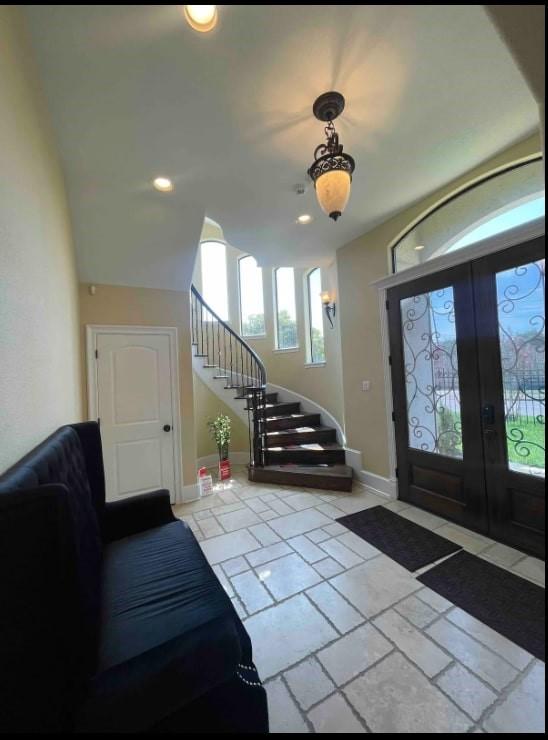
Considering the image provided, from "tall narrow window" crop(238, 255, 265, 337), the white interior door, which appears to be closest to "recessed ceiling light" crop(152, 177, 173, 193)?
the white interior door

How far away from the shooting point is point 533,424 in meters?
2.25

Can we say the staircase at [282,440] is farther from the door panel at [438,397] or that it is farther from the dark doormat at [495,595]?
the dark doormat at [495,595]

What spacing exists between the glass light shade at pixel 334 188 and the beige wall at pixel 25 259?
1.54 metres

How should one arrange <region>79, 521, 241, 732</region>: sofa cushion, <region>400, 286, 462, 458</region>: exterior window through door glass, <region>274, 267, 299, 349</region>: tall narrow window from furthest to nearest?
1. <region>274, 267, 299, 349</region>: tall narrow window
2. <region>400, 286, 462, 458</region>: exterior window through door glass
3. <region>79, 521, 241, 732</region>: sofa cushion

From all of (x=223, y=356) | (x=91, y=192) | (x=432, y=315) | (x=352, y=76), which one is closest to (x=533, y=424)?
(x=432, y=315)

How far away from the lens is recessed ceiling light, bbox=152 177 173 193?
247cm

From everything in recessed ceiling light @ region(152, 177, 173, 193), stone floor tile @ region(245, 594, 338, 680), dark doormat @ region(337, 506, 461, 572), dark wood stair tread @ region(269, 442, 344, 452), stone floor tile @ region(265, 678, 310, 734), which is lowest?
stone floor tile @ region(265, 678, 310, 734)

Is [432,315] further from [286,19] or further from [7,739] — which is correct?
[7,739]

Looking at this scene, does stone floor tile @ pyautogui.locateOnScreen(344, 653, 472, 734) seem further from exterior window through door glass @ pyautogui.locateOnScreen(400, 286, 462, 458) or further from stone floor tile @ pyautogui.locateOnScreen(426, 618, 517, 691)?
exterior window through door glass @ pyautogui.locateOnScreen(400, 286, 462, 458)

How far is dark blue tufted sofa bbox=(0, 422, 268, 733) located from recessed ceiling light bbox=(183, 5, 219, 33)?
2.04 metres

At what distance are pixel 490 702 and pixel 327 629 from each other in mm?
768

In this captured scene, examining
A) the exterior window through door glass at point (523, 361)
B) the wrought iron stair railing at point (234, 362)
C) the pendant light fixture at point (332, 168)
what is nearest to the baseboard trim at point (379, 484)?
the exterior window through door glass at point (523, 361)

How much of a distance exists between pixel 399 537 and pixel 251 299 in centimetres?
526

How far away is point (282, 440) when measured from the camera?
14.6 ft
